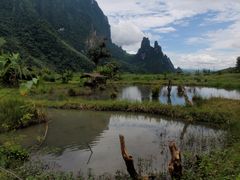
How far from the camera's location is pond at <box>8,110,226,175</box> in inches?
434

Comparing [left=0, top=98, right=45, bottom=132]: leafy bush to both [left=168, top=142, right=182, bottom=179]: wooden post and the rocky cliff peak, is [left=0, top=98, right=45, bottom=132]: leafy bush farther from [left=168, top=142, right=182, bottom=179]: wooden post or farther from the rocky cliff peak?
the rocky cliff peak

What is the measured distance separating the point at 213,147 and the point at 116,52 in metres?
186

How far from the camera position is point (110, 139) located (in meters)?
14.4

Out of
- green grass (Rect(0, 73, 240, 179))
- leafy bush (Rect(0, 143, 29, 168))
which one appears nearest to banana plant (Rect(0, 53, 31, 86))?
green grass (Rect(0, 73, 240, 179))

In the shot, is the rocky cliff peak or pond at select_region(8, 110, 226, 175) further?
the rocky cliff peak

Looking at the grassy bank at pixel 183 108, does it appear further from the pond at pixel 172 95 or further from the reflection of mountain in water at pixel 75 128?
the pond at pixel 172 95

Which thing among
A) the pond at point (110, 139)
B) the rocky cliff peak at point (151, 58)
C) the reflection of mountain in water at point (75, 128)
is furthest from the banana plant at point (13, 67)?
the rocky cliff peak at point (151, 58)

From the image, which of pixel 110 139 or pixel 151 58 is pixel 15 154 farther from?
pixel 151 58

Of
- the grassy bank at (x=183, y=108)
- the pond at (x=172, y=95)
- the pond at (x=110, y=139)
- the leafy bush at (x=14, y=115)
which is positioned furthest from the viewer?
the pond at (x=172, y=95)

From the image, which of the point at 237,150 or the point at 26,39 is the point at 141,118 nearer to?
the point at 237,150

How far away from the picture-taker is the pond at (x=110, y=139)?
36.2ft

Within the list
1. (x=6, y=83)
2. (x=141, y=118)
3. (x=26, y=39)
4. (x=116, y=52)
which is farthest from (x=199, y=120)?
(x=116, y=52)

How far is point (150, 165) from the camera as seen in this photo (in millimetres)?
10102

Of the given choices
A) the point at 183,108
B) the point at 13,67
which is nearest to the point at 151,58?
the point at 183,108
